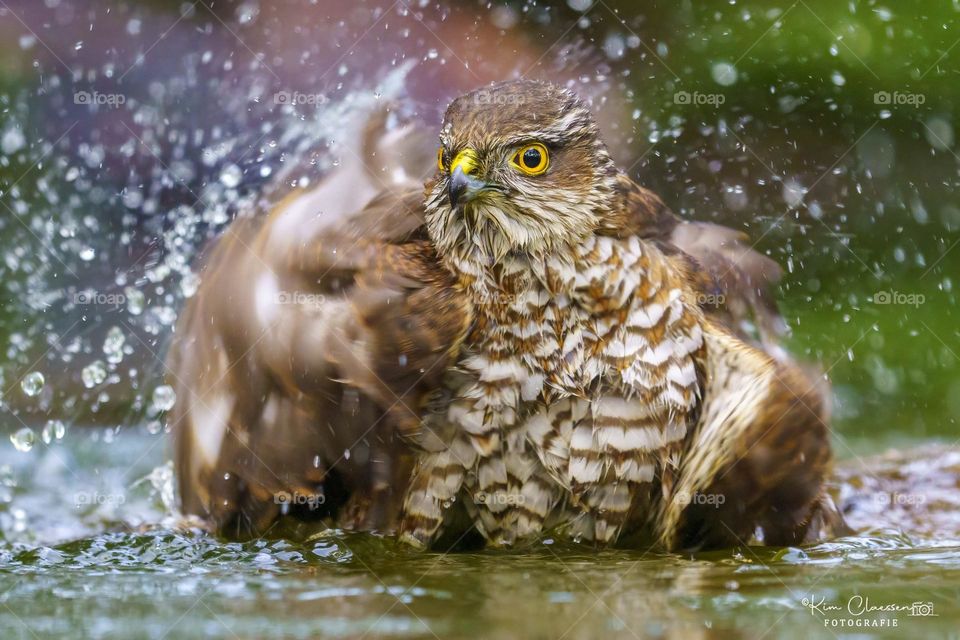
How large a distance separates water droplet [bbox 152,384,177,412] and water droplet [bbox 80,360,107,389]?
163cm

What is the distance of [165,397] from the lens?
11.3 feet

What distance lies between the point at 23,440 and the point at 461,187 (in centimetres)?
305

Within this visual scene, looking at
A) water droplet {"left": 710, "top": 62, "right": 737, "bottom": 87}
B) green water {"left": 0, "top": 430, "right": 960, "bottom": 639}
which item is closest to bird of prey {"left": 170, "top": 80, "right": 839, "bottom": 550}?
green water {"left": 0, "top": 430, "right": 960, "bottom": 639}

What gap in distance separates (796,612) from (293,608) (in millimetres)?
877

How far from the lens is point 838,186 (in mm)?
5941

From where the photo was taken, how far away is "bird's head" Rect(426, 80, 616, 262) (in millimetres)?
2773

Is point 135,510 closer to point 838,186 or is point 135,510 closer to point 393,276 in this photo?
point 393,276

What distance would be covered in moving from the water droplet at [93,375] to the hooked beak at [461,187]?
2.95m

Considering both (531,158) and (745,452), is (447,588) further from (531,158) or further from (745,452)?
(531,158)

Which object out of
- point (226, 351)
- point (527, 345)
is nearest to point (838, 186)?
point (527, 345)
